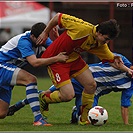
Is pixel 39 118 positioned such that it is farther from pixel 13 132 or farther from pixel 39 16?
pixel 39 16

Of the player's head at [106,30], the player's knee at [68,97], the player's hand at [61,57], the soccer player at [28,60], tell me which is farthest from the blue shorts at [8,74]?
the player's head at [106,30]

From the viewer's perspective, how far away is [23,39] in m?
8.16

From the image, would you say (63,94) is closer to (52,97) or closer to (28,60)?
(52,97)

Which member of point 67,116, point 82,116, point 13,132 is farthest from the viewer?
point 67,116

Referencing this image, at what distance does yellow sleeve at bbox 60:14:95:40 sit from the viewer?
7.90 metres

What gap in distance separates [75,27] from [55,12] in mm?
13817

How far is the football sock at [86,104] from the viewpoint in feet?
27.4

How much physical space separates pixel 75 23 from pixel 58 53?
1.67 feet

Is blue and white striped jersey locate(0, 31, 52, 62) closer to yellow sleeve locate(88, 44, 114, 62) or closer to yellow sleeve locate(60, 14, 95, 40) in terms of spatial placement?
yellow sleeve locate(60, 14, 95, 40)

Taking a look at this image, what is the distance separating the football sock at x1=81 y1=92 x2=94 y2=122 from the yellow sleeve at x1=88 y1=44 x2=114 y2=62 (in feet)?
1.94

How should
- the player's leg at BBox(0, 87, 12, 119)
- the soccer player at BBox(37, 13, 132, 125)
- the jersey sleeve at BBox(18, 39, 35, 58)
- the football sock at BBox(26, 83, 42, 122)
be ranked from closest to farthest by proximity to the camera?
the soccer player at BBox(37, 13, 132, 125)
the jersey sleeve at BBox(18, 39, 35, 58)
the football sock at BBox(26, 83, 42, 122)
the player's leg at BBox(0, 87, 12, 119)

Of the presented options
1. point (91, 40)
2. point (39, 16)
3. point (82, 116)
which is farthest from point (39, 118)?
point (39, 16)

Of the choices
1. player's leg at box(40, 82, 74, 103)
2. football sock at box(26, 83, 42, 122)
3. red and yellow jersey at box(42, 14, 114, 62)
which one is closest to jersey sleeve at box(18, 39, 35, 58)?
red and yellow jersey at box(42, 14, 114, 62)

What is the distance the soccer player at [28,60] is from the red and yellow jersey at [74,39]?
0.15 meters
